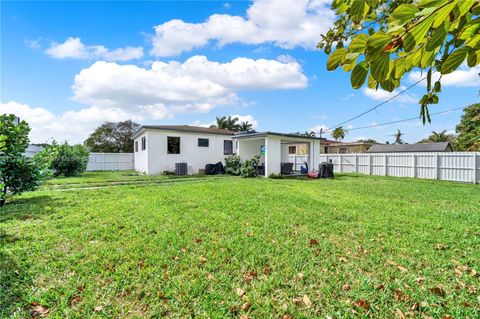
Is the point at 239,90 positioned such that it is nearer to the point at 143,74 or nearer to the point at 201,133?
the point at 201,133

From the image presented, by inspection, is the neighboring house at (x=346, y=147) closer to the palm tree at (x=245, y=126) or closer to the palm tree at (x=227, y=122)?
the palm tree at (x=245, y=126)

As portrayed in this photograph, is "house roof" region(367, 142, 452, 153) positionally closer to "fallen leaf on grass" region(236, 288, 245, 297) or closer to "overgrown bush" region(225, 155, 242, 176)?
"overgrown bush" region(225, 155, 242, 176)

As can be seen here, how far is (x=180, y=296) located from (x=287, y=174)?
1343 centimetres

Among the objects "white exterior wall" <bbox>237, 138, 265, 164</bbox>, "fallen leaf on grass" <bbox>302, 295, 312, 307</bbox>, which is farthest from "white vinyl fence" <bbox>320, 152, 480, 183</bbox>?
"fallen leaf on grass" <bbox>302, 295, 312, 307</bbox>

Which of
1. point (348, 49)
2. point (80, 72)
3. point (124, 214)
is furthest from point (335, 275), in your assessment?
point (80, 72)

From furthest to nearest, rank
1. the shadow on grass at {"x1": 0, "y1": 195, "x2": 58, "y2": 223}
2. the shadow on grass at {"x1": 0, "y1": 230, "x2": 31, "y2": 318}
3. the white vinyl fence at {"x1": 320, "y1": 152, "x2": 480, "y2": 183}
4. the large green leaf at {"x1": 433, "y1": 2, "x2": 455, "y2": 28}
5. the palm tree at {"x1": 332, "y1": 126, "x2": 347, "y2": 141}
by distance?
the palm tree at {"x1": 332, "y1": 126, "x2": 347, "y2": 141}
the white vinyl fence at {"x1": 320, "y1": 152, "x2": 480, "y2": 183}
the shadow on grass at {"x1": 0, "y1": 195, "x2": 58, "y2": 223}
the shadow on grass at {"x1": 0, "y1": 230, "x2": 31, "y2": 318}
the large green leaf at {"x1": 433, "y1": 2, "x2": 455, "y2": 28}

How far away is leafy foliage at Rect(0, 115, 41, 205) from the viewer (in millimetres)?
5906

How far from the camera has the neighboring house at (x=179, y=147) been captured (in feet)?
51.2

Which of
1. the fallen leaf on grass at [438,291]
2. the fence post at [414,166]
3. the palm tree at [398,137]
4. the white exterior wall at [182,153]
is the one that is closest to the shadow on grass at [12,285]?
the fallen leaf on grass at [438,291]

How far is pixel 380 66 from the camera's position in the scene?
2.69 ft

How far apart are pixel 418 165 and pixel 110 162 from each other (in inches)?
935

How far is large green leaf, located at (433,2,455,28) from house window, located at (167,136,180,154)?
16.6m

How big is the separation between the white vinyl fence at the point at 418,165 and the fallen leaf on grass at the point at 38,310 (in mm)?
17194

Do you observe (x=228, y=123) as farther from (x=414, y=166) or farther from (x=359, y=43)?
(x=359, y=43)
